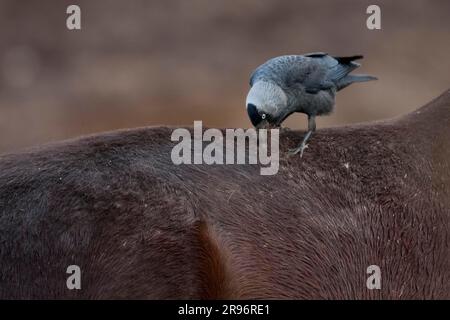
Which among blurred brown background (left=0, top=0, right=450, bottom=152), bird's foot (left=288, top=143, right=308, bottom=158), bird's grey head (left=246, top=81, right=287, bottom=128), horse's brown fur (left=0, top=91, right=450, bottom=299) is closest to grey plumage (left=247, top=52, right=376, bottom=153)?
bird's grey head (left=246, top=81, right=287, bottom=128)

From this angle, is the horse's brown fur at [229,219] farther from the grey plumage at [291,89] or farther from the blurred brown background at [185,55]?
the blurred brown background at [185,55]

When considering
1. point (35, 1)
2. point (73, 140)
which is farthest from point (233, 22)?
point (73, 140)

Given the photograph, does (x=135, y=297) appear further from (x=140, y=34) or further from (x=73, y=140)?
(x=140, y=34)

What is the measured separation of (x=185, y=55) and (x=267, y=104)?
7504 millimetres

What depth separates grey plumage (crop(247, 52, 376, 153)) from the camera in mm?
3244

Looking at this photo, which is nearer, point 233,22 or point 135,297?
point 135,297

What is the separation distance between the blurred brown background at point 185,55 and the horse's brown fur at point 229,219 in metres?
6.54

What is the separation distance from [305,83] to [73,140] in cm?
117

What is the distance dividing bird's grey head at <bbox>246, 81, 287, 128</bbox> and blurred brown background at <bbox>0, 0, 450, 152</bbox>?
230 inches

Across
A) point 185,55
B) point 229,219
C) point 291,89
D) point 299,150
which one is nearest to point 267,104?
point 291,89

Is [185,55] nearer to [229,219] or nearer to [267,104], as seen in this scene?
[267,104]

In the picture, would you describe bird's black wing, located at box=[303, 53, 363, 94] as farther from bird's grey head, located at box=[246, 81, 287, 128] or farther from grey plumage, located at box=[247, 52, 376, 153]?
bird's grey head, located at box=[246, 81, 287, 128]
